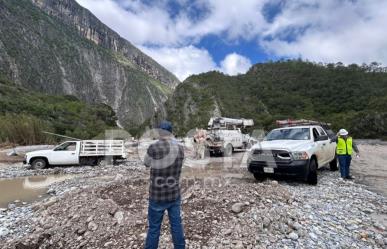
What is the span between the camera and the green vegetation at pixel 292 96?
5454 centimetres

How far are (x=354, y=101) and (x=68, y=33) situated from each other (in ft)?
370

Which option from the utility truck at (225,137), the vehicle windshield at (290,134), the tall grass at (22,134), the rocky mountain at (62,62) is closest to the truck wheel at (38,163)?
the utility truck at (225,137)

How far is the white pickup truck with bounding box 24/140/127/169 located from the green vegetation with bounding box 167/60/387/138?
1737 inches

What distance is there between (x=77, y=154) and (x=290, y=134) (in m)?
Result: 11.0

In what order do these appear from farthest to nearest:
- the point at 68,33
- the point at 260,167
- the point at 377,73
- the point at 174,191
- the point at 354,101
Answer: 1. the point at 68,33
2. the point at 377,73
3. the point at 354,101
4. the point at 260,167
5. the point at 174,191

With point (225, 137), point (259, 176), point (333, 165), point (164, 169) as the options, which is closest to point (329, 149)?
point (333, 165)

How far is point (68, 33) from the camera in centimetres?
12331

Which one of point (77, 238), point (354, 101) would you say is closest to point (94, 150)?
point (77, 238)

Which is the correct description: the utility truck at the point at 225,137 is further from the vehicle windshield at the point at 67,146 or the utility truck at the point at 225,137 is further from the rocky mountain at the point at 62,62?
the rocky mountain at the point at 62,62

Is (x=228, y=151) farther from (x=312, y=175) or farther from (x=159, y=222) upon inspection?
(x=159, y=222)

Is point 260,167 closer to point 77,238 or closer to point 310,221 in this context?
point 310,221

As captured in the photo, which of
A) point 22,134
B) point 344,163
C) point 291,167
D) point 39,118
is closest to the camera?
point 291,167

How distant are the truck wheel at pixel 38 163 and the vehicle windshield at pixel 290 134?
11594 mm

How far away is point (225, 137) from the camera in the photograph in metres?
19.1
